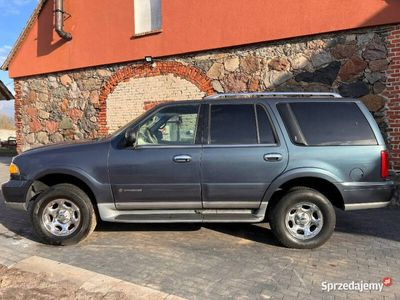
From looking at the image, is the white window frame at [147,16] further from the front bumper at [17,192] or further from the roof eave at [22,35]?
the front bumper at [17,192]

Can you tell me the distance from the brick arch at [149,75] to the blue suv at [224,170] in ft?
14.8

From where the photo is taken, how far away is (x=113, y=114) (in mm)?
11352

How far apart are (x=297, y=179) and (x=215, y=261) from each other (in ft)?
4.76

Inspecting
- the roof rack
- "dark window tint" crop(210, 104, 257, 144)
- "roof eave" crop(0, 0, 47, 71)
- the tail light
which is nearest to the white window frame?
"roof eave" crop(0, 0, 47, 71)

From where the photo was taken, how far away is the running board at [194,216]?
5.32 metres

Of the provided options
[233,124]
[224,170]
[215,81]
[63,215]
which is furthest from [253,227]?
[215,81]

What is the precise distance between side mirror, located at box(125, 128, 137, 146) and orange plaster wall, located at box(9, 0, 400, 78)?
479cm

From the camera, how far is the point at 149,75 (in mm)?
10727

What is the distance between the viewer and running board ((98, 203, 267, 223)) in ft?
17.5

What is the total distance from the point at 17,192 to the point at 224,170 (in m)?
2.68

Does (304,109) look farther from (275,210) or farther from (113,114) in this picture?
(113,114)

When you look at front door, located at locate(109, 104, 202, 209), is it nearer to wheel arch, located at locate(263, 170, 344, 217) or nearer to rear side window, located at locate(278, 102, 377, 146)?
wheel arch, located at locate(263, 170, 344, 217)

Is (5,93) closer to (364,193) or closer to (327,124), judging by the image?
(327,124)

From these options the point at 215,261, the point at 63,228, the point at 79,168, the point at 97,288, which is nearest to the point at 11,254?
the point at 63,228
